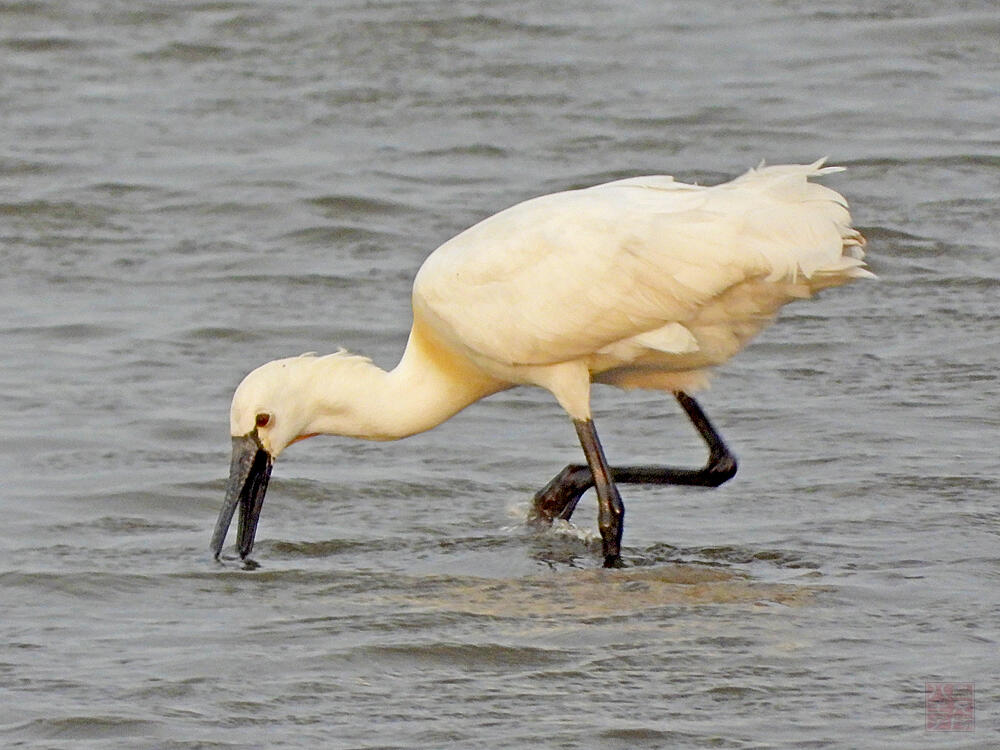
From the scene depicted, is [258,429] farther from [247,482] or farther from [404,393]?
[404,393]

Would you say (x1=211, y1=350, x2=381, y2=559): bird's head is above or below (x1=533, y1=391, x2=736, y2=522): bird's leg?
above

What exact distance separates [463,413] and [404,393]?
5.77ft

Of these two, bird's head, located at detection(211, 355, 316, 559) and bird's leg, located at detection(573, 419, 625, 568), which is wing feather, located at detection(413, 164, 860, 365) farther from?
bird's head, located at detection(211, 355, 316, 559)

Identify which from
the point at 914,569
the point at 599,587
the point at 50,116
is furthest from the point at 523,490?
the point at 50,116

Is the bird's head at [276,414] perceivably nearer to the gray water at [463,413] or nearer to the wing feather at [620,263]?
the gray water at [463,413]

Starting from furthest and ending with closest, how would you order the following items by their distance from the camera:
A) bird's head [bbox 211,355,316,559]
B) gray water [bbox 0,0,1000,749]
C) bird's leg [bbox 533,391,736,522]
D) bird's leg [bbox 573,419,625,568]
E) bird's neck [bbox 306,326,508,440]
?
bird's leg [bbox 533,391,736,522]
bird's neck [bbox 306,326,508,440]
bird's head [bbox 211,355,316,559]
bird's leg [bbox 573,419,625,568]
gray water [bbox 0,0,1000,749]

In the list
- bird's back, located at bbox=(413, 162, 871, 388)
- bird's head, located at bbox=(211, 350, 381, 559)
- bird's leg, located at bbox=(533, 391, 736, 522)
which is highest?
bird's back, located at bbox=(413, 162, 871, 388)

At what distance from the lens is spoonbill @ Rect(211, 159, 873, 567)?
8328 millimetres

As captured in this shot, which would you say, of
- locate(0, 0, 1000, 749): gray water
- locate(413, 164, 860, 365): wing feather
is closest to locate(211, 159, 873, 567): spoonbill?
locate(413, 164, 860, 365): wing feather

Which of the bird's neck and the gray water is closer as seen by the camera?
the gray water

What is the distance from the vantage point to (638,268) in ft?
27.5

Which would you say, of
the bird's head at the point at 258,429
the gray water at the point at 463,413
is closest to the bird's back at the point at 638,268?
the bird's head at the point at 258,429

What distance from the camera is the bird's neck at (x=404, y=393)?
8.88 m

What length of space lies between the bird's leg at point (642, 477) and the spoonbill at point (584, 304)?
0.07 m
